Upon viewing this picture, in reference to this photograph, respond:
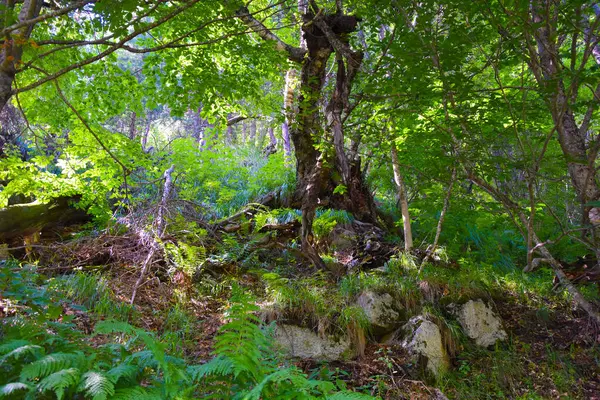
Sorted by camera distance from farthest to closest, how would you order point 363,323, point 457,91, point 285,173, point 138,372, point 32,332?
point 285,173 < point 363,323 < point 457,91 < point 32,332 < point 138,372

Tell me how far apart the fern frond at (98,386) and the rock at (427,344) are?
320 cm

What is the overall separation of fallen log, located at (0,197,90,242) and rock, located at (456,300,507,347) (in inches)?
245

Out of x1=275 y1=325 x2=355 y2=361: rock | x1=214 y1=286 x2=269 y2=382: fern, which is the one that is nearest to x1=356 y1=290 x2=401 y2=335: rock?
x1=275 y1=325 x2=355 y2=361: rock

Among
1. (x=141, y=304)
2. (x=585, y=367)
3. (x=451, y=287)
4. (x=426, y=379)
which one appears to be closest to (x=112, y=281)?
(x=141, y=304)

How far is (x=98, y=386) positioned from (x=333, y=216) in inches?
213

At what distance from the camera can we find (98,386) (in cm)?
145

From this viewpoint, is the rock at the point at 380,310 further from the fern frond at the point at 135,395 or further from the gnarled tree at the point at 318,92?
the fern frond at the point at 135,395

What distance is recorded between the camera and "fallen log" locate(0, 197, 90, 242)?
5.69 meters

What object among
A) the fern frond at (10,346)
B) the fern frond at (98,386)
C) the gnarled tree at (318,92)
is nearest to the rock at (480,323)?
the gnarled tree at (318,92)

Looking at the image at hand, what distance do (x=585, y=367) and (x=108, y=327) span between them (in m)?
4.51

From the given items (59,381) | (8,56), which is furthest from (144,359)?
(8,56)

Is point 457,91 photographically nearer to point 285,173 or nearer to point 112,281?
point 112,281

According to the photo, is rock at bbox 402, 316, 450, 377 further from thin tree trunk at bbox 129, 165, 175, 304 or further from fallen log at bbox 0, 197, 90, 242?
fallen log at bbox 0, 197, 90, 242

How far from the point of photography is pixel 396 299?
4.60 m
